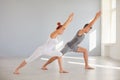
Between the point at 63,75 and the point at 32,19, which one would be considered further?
the point at 32,19

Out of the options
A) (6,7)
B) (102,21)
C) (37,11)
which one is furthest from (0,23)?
(102,21)

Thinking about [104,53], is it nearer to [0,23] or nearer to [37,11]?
[37,11]

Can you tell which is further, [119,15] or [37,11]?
[37,11]

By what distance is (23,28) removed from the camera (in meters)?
10.2

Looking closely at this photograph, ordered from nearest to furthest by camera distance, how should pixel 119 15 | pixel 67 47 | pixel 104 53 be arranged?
pixel 67 47
pixel 119 15
pixel 104 53

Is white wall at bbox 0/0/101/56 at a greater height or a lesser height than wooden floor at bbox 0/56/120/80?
greater

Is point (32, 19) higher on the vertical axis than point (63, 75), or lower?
higher

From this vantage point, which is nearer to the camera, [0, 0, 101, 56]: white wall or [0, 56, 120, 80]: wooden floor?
[0, 56, 120, 80]: wooden floor

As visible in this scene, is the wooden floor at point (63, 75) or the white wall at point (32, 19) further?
the white wall at point (32, 19)

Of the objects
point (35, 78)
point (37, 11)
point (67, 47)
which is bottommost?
point (35, 78)

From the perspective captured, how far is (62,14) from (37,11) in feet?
3.15

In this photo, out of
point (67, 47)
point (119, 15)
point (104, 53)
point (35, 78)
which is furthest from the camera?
point (104, 53)

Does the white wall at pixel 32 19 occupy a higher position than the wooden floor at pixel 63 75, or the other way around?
the white wall at pixel 32 19

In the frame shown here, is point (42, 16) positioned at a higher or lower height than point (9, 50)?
higher
